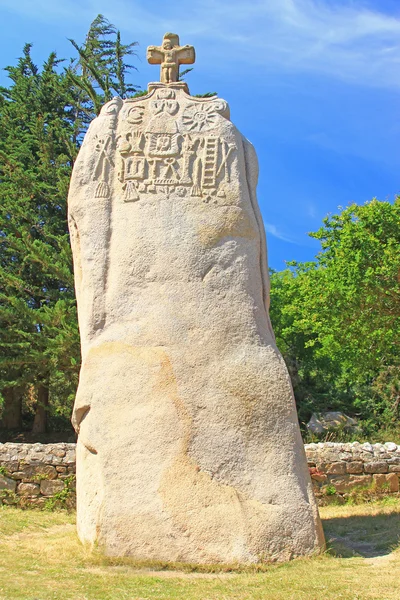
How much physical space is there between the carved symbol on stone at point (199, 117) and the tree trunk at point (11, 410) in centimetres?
1115

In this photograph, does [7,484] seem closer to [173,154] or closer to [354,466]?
[354,466]

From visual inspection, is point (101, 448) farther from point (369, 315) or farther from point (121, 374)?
point (369, 315)

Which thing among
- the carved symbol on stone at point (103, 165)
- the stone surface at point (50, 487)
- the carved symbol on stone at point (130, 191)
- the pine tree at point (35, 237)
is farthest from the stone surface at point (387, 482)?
the pine tree at point (35, 237)

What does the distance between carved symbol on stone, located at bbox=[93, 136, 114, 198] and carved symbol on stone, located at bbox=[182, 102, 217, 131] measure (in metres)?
0.72

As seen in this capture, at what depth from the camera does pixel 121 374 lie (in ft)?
17.2

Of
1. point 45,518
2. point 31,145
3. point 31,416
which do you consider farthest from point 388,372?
point 45,518

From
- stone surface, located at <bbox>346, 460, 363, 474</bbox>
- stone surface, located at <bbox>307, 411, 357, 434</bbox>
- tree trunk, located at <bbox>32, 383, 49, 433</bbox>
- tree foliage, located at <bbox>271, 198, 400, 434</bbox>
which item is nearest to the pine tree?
tree trunk, located at <bbox>32, 383, 49, 433</bbox>

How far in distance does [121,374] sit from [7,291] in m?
10.3

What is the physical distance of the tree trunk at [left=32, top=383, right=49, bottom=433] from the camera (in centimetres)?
1515

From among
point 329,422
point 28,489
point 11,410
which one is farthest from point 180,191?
point 329,422

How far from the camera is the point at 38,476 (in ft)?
26.6

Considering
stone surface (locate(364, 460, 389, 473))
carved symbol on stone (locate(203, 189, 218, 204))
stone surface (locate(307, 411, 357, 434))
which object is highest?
carved symbol on stone (locate(203, 189, 218, 204))

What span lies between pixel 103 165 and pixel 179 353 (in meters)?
1.84

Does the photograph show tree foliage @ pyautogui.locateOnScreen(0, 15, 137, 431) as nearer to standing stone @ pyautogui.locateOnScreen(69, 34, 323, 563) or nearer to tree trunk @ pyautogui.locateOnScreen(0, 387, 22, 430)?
tree trunk @ pyautogui.locateOnScreen(0, 387, 22, 430)
